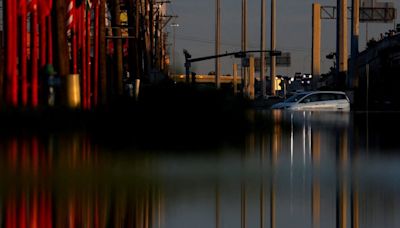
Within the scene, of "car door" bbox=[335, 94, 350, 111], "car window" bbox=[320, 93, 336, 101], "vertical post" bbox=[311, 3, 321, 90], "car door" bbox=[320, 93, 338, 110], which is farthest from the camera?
"vertical post" bbox=[311, 3, 321, 90]

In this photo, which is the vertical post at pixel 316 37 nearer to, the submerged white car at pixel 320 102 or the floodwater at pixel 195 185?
the submerged white car at pixel 320 102

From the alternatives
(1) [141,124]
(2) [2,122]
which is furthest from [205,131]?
(2) [2,122]

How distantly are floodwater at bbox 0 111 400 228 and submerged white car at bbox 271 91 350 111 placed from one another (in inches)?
1280

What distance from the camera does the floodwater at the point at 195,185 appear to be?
984 centimetres

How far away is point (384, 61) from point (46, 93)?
193ft

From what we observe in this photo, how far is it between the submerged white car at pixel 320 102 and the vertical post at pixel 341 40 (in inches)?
622

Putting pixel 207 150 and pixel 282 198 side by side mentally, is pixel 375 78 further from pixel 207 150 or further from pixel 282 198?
pixel 282 198

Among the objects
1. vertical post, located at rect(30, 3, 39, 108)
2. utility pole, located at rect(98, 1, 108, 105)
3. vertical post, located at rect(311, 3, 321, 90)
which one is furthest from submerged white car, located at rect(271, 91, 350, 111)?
vertical post, located at rect(311, 3, 321, 90)

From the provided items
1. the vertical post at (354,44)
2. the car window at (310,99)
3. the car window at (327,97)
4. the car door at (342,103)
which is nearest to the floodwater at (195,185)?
the car door at (342,103)

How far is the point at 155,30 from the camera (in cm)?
8575

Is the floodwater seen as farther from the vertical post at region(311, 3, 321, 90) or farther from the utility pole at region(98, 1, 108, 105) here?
the vertical post at region(311, 3, 321, 90)

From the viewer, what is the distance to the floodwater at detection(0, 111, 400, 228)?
984 centimetres

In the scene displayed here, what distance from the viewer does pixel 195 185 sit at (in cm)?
1217

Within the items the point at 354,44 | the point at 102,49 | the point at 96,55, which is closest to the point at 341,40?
the point at 354,44
